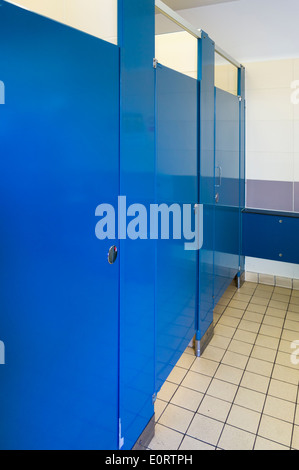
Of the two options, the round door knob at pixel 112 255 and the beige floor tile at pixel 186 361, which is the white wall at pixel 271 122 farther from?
A: the round door knob at pixel 112 255

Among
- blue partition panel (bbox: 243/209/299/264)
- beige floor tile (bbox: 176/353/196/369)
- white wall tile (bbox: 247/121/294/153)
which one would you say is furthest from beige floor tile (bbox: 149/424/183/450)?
white wall tile (bbox: 247/121/294/153)

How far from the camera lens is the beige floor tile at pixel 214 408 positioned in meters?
2.33

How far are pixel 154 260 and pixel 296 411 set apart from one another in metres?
1.29

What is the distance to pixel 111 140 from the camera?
1.55m

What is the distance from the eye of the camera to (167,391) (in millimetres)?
2566

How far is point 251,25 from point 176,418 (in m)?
3.89

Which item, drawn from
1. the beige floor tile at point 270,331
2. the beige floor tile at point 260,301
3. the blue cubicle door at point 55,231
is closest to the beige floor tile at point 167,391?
the blue cubicle door at point 55,231

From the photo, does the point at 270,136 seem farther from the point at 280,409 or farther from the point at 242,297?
the point at 280,409

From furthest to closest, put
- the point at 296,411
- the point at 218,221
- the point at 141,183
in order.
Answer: the point at 218,221, the point at 296,411, the point at 141,183

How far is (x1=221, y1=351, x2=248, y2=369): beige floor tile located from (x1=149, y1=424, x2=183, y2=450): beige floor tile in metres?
0.85

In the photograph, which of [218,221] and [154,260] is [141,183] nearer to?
[154,260]

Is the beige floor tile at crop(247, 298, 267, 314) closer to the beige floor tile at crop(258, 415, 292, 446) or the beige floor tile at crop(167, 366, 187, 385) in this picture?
the beige floor tile at crop(167, 366, 187, 385)

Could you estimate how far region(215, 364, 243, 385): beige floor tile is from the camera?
2.68 metres
